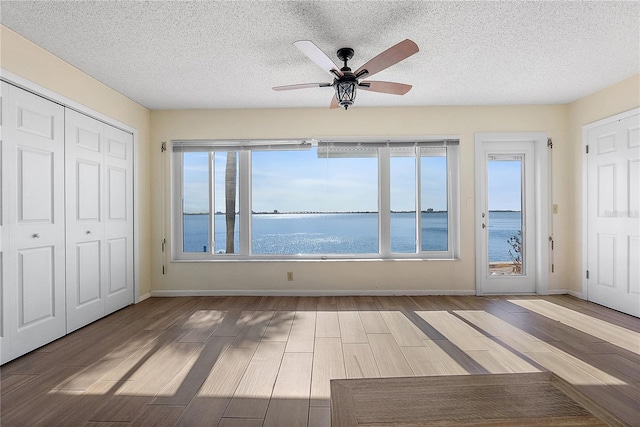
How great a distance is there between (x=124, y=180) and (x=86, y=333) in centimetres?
171

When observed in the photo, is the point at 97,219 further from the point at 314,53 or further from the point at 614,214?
the point at 614,214

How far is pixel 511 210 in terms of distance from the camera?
4555 millimetres

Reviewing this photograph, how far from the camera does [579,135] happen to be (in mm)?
4223

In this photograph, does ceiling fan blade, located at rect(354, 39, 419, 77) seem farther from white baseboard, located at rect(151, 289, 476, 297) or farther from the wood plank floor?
white baseboard, located at rect(151, 289, 476, 297)

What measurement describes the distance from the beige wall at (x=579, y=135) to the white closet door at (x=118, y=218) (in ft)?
17.6

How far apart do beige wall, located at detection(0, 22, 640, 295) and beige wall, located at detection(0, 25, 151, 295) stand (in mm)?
26

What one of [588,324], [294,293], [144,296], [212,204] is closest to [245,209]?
[212,204]

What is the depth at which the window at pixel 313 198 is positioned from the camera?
15.0 ft

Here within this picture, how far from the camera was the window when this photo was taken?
457cm

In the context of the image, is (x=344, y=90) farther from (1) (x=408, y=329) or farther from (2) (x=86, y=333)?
(2) (x=86, y=333)

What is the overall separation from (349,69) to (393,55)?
0.49 m

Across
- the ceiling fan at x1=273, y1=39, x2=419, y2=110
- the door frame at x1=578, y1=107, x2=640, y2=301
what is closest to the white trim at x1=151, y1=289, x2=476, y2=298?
the door frame at x1=578, y1=107, x2=640, y2=301

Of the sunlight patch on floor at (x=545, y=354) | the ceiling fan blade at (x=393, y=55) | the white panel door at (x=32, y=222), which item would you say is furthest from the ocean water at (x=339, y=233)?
the ceiling fan blade at (x=393, y=55)

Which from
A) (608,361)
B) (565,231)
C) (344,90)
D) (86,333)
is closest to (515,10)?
(344,90)
